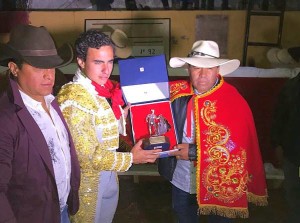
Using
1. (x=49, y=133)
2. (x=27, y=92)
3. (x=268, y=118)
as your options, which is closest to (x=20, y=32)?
(x=27, y=92)

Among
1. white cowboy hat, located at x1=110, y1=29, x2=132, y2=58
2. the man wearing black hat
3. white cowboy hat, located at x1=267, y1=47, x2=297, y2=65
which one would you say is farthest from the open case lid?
white cowboy hat, located at x1=267, y1=47, x2=297, y2=65

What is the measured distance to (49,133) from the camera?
1.82 meters

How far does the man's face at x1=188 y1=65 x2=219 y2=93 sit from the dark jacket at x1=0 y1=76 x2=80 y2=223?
3.43ft

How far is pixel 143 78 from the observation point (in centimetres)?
238

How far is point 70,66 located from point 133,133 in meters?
1.77

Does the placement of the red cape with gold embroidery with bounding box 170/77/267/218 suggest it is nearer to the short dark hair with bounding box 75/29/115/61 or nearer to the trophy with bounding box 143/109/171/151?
the trophy with bounding box 143/109/171/151

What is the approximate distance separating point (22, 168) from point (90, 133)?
17.9 inches

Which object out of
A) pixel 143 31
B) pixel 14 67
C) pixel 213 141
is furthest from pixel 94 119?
pixel 143 31

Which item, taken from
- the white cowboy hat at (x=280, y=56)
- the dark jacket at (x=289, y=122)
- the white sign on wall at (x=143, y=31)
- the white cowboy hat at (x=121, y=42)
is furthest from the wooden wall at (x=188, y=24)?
the dark jacket at (x=289, y=122)

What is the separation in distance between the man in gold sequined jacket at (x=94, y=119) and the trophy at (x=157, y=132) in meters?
0.05

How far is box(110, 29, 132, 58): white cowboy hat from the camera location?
4250 mm

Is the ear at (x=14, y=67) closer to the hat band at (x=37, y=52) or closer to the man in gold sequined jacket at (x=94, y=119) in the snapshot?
the hat band at (x=37, y=52)

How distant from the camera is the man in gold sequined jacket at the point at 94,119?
78.7 inches

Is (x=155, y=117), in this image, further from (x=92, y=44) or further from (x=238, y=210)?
(x=238, y=210)
